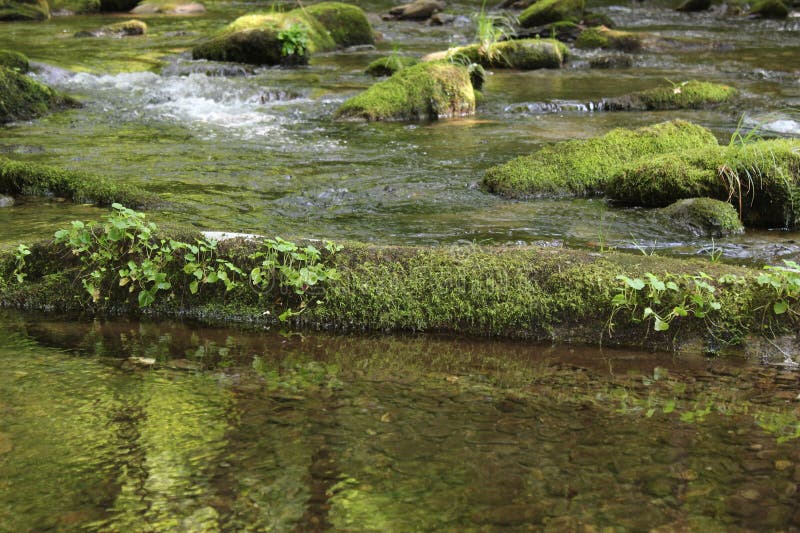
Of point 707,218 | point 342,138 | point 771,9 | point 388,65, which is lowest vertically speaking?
point 707,218

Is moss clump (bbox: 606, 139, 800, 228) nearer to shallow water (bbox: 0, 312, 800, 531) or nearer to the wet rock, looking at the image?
shallow water (bbox: 0, 312, 800, 531)

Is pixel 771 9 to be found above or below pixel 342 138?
above

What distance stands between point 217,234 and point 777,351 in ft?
9.27

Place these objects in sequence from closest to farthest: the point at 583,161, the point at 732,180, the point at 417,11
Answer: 1. the point at 732,180
2. the point at 583,161
3. the point at 417,11

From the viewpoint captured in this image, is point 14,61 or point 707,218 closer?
point 707,218

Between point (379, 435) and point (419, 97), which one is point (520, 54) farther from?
point (379, 435)

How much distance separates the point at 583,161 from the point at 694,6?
17.9 meters

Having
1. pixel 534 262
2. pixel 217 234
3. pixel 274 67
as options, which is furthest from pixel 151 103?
pixel 534 262

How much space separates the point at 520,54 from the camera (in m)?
14.4

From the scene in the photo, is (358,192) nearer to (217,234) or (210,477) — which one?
(217,234)

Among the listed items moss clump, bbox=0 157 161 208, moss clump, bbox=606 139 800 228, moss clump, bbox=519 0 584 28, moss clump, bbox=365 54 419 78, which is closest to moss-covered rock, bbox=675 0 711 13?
moss clump, bbox=519 0 584 28

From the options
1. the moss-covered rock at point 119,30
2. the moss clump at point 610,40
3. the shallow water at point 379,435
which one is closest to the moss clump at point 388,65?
the moss clump at point 610,40

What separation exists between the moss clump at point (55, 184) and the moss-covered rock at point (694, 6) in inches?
789

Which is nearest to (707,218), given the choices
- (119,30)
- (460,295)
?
(460,295)
